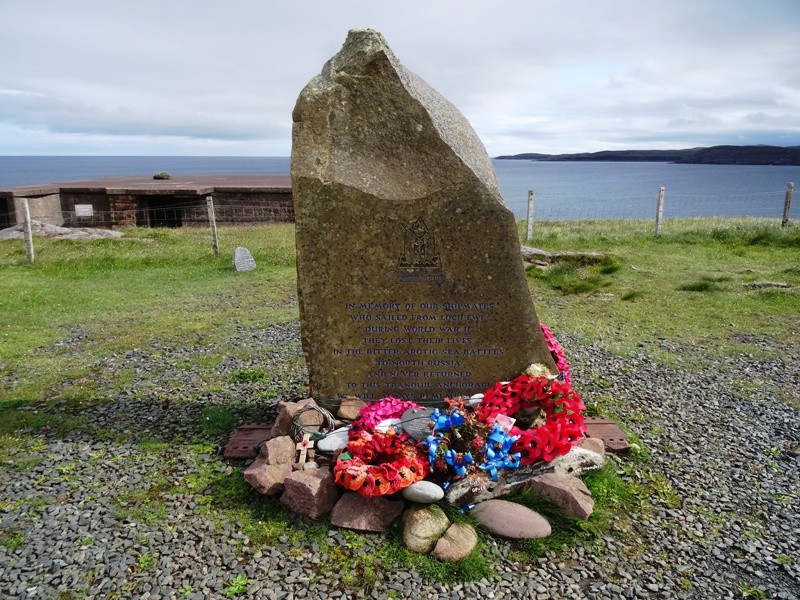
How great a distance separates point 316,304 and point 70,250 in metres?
13.5

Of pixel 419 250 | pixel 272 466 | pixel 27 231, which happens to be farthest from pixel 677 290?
pixel 27 231

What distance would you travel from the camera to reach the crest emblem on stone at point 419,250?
5500mm

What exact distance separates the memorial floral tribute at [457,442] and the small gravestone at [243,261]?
9.70 m

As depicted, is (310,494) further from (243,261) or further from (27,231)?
(27,231)

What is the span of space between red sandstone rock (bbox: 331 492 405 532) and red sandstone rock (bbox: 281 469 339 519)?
0.30 feet

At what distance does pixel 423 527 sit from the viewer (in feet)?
14.1

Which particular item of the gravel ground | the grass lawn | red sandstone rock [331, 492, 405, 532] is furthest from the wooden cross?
the gravel ground

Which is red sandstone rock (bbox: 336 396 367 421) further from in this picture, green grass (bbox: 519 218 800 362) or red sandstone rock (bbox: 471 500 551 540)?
green grass (bbox: 519 218 800 362)

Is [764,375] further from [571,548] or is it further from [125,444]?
[125,444]

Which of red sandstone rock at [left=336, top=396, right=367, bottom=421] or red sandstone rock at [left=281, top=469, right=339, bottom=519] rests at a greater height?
red sandstone rock at [left=336, top=396, right=367, bottom=421]

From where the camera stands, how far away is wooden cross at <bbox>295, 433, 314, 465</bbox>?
5012mm

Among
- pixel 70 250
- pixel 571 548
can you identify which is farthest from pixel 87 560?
pixel 70 250

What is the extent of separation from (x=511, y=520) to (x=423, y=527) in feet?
2.19

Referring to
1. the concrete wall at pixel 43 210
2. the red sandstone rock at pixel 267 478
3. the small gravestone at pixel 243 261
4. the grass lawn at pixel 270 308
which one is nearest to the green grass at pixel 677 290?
the grass lawn at pixel 270 308
